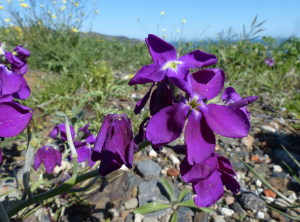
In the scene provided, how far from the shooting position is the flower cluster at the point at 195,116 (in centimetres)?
73

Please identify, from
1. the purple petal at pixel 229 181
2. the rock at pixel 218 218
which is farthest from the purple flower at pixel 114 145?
Answer: the rock at pixel 218 218

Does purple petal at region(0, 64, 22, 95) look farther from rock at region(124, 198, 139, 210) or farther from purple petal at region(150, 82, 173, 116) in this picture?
rock at region(124, 198, 139, 210)

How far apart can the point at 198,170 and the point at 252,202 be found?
128 cm

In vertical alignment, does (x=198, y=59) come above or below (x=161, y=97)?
above

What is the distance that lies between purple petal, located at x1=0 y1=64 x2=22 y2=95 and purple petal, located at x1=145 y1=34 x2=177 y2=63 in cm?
64

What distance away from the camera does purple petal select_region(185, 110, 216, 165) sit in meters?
0.73

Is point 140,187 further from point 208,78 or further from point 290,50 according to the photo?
→ point 290,50

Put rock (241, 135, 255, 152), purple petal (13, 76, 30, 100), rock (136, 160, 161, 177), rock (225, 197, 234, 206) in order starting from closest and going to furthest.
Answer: purple petal (13, 76, 30, 100) → rock (225, 197, 234, 206) → rock (136, 160, 161, 177) → rock (241, 135, 255, 152)

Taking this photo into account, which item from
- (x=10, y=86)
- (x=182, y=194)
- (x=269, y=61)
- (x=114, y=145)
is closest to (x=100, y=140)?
(x=114, y=145)

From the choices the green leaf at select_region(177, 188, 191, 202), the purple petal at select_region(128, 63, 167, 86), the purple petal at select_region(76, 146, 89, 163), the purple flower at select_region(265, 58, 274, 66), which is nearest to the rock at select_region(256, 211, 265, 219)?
the green leaf at select_region(177, 188, 191, 202)

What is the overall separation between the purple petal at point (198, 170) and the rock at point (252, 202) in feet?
4.07

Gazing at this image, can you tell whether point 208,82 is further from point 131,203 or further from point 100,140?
point 131,203

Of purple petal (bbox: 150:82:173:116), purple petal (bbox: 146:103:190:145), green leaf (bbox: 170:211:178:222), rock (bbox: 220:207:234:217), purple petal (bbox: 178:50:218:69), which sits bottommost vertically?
rock (bbox: 220:207:234:217)

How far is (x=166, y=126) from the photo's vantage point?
74 cm
